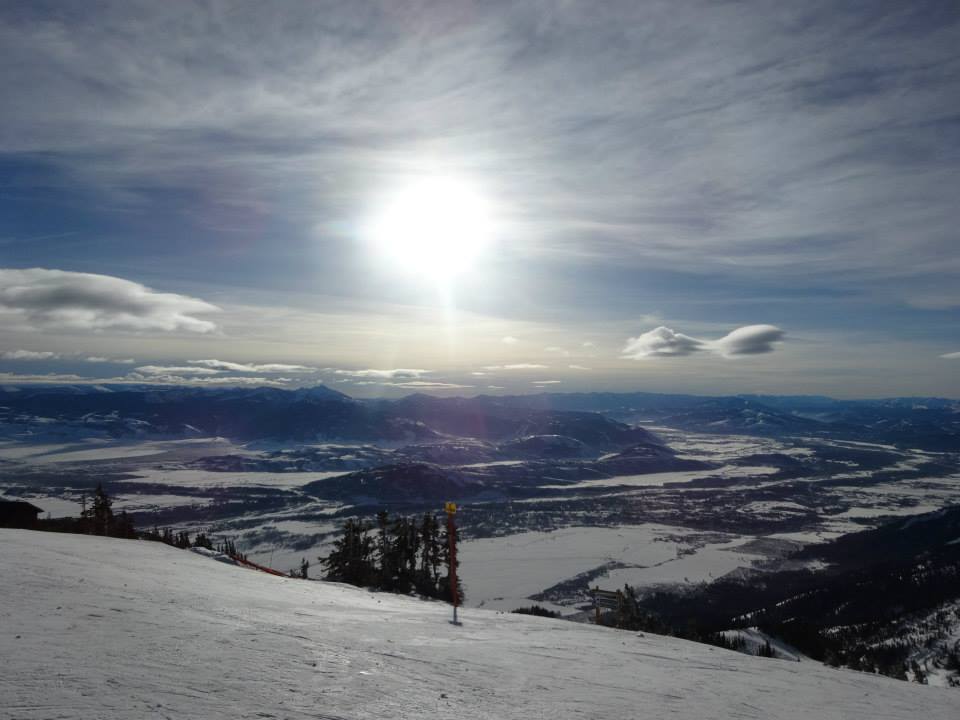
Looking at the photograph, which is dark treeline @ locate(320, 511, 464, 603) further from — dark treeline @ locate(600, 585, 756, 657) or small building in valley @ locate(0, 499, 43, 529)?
small building in valley @ locate(0, 499, 43, 529)

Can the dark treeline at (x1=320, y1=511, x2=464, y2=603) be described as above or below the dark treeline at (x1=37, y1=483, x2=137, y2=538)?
below

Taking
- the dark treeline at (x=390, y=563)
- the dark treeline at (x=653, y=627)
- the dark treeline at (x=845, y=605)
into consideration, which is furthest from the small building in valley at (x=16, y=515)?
the dark treeline at (x=845, y=605)

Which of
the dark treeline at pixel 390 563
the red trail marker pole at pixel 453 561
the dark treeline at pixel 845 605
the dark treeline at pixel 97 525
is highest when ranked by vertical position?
the red trail marker pole at pixel 453 561

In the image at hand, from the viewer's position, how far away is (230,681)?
27.7ft

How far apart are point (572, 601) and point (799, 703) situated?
15022 centimetres

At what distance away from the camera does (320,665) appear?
33.4 ft

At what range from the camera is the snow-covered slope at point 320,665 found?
25.4 ft

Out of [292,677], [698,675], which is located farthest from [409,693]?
[698,675]

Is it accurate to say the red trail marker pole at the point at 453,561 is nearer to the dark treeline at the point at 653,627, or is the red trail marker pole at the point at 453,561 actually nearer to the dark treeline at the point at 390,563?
the dark treeline at the point at 653,627

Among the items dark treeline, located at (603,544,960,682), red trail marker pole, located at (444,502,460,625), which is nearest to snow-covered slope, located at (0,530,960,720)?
red trail marker pole, located at (444,502,460,625)

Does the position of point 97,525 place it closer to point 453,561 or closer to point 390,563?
point 390,563

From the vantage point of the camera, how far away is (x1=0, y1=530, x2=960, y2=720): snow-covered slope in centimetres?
773

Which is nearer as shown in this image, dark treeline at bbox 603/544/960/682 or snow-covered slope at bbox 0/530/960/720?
snow-covered slope at bbox 0/530/960/720

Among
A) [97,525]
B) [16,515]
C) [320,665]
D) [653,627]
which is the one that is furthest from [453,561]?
[97,525]
